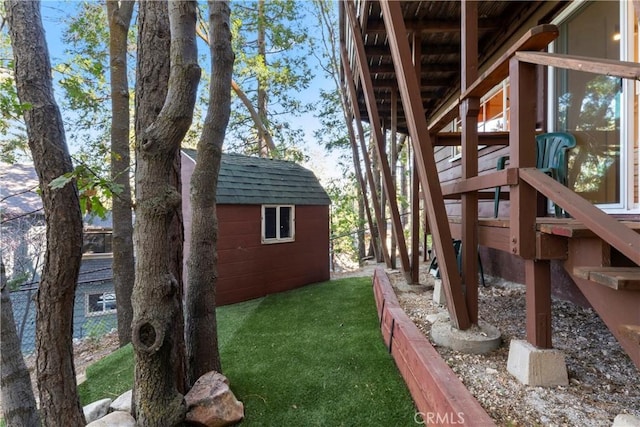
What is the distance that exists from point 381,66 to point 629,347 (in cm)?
515

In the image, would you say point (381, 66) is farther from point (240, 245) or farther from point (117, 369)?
point (117, 369)

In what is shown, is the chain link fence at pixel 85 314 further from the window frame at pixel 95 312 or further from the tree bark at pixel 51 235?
the tree bark at pixel 51 235

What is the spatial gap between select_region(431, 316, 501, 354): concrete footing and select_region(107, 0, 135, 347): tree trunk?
15.4 feet

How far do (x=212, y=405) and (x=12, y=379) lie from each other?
144 cm

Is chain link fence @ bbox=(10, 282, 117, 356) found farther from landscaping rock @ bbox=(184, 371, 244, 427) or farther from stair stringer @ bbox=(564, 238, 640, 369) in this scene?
stair stringer @ bbox=(564, 238, 640, 369)

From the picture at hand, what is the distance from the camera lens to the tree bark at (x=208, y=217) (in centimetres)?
250

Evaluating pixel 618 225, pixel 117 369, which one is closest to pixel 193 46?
pixel 618 225

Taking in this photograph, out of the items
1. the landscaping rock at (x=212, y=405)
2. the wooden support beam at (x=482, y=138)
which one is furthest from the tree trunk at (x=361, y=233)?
the landscaping rock at (x=212, y=405)

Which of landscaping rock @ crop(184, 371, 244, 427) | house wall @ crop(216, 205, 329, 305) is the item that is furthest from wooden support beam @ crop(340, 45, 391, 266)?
landscaping rock @ crop(184, 371, 244, 427)

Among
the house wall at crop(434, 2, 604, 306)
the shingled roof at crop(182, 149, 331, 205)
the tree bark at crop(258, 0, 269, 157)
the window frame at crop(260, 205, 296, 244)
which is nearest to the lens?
the house wall at crop(434, 2, 604, 306)

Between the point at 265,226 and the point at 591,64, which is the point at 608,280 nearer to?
the point at 591,64

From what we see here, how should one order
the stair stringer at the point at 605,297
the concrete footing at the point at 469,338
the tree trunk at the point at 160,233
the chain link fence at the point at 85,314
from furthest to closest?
the chain link fence at the point at 85,314, the concrete footing at the point at 469,338, the tree trunk at the point at 160,233, the stair stringer at the point at 605,297

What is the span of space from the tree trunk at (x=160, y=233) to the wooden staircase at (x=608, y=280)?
2.05 m

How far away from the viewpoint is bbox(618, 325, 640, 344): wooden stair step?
113 cm
